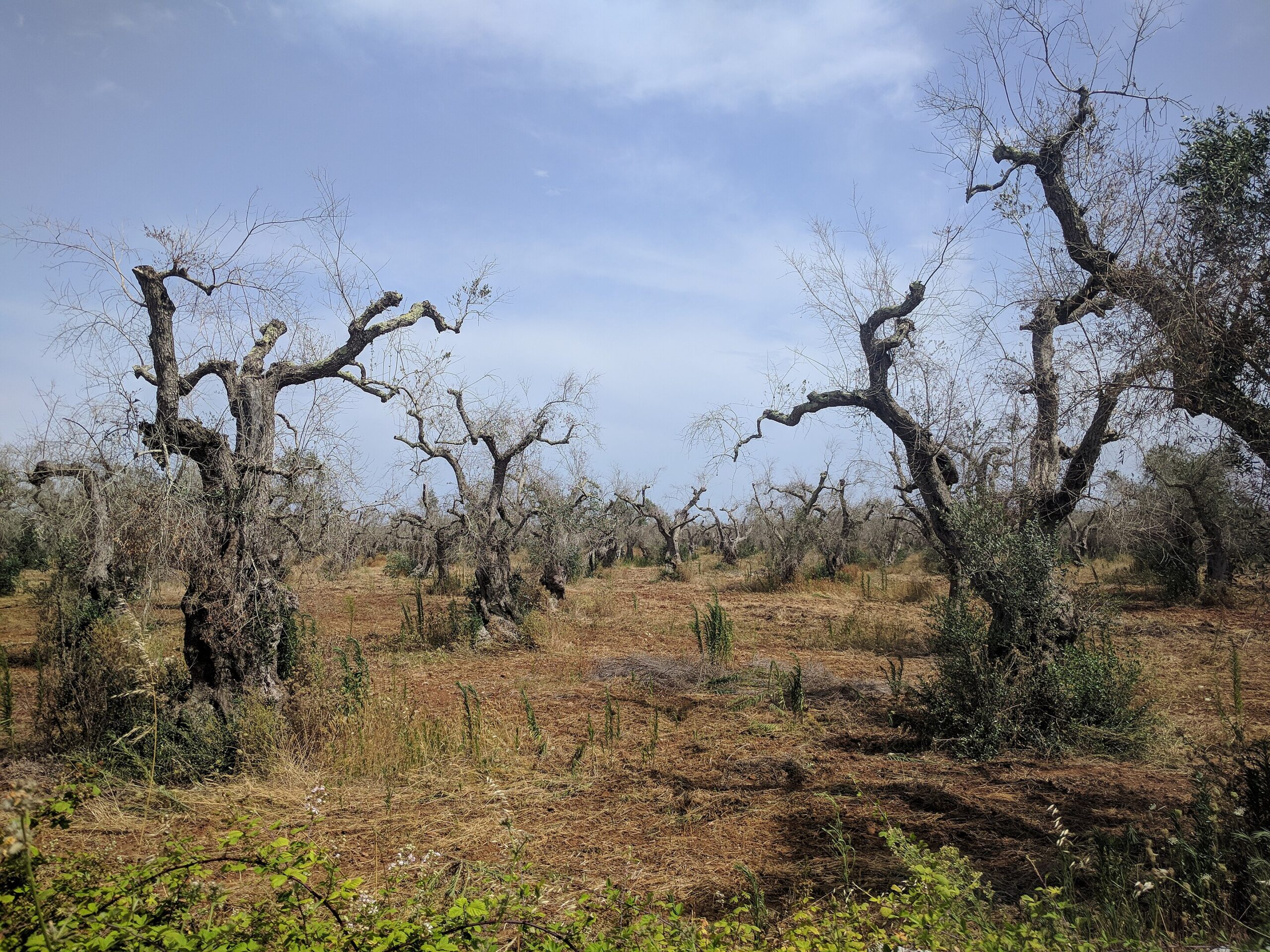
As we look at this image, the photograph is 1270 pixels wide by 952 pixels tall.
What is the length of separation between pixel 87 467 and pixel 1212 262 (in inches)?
374

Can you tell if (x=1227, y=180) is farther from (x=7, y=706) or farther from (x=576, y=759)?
(x=7, y=706)

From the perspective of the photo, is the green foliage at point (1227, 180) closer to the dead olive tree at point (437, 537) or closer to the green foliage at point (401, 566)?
the dead olive tree at point (437, 537)

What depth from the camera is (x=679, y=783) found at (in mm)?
6113

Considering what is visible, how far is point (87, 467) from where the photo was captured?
6719mm

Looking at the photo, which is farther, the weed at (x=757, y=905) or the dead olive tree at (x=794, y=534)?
the dead olive tree at (x=794, y=534)

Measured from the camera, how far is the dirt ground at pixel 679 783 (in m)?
4.75

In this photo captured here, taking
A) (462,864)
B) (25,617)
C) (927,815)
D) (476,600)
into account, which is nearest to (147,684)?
(462,864)

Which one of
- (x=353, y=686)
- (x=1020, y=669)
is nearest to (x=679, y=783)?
(x=353, y=686)

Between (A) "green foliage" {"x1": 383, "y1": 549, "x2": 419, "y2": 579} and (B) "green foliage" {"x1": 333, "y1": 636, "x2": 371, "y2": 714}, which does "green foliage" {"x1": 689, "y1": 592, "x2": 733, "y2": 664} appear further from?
(A) "green foliage" {"x1": 383, "y1": 549, "x2": 419, "y2": 579}

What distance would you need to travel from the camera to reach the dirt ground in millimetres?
4750

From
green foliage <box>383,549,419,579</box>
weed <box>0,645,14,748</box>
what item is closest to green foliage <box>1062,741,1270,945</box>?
weed <box>0,645,14,748</box>

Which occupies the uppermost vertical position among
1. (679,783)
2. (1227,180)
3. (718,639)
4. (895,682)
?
(1227,180)

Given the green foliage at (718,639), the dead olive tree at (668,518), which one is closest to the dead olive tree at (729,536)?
the dead olive tree at (668,518)

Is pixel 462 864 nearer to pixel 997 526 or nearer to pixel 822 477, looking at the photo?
pixel 997 526
